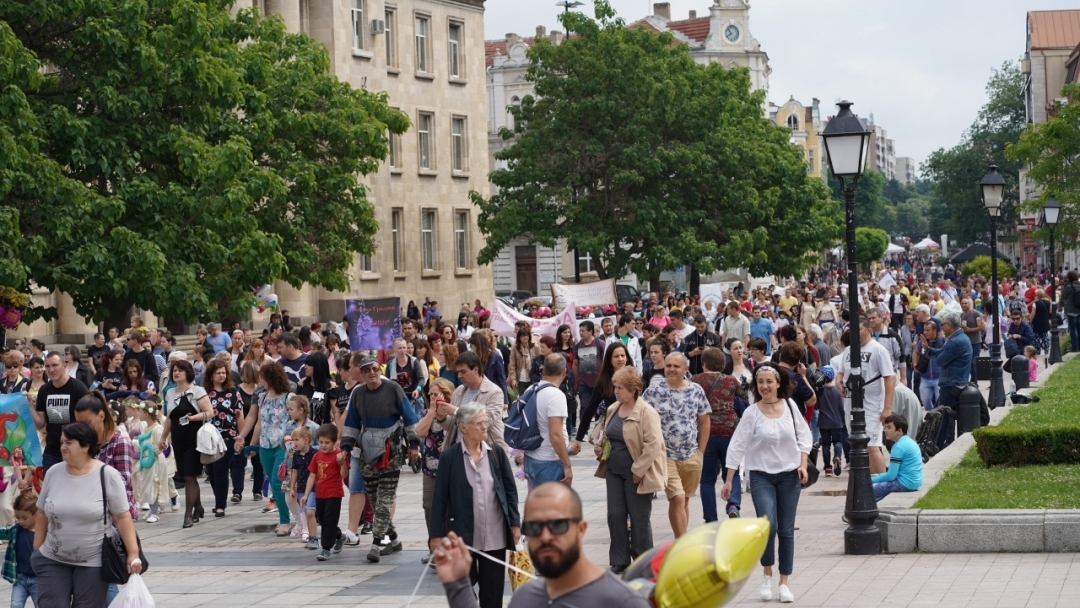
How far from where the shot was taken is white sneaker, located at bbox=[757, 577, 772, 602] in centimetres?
1098

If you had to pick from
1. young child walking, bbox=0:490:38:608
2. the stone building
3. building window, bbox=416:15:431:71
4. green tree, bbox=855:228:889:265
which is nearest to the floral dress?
young child walking, bbox=0:490:38:608

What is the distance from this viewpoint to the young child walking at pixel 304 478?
14.6 meters

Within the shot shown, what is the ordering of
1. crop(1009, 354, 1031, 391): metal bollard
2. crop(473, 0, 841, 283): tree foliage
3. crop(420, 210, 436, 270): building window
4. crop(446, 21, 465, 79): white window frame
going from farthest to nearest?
crop(446, 21, 465, 79): white window frame, crop(420, 210, 436, 270): building window, crop(473, 0, 841, 283): tree foliage, crop(1009, 354, 1031, 391): metal bollard

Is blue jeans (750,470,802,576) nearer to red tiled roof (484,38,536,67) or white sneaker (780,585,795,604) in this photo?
white sneaker (780,585,795,604)

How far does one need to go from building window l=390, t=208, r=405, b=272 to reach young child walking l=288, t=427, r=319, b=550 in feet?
131

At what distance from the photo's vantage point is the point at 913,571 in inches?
467

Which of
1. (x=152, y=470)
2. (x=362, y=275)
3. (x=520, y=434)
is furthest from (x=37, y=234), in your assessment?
(x=362, y=275)

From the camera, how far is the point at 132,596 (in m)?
8.72

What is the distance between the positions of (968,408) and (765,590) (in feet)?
30.8

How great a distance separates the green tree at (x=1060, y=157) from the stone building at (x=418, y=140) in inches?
768

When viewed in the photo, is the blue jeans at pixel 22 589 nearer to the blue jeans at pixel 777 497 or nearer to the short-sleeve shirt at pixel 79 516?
the short-sleeve shirt at pixel 79 516

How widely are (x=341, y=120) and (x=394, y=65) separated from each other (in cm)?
1559

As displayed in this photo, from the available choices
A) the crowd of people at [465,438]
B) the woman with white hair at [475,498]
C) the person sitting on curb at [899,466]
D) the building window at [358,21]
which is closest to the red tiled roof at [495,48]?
the building window at [358,21]

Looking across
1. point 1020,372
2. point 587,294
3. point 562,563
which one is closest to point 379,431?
point 562,563
